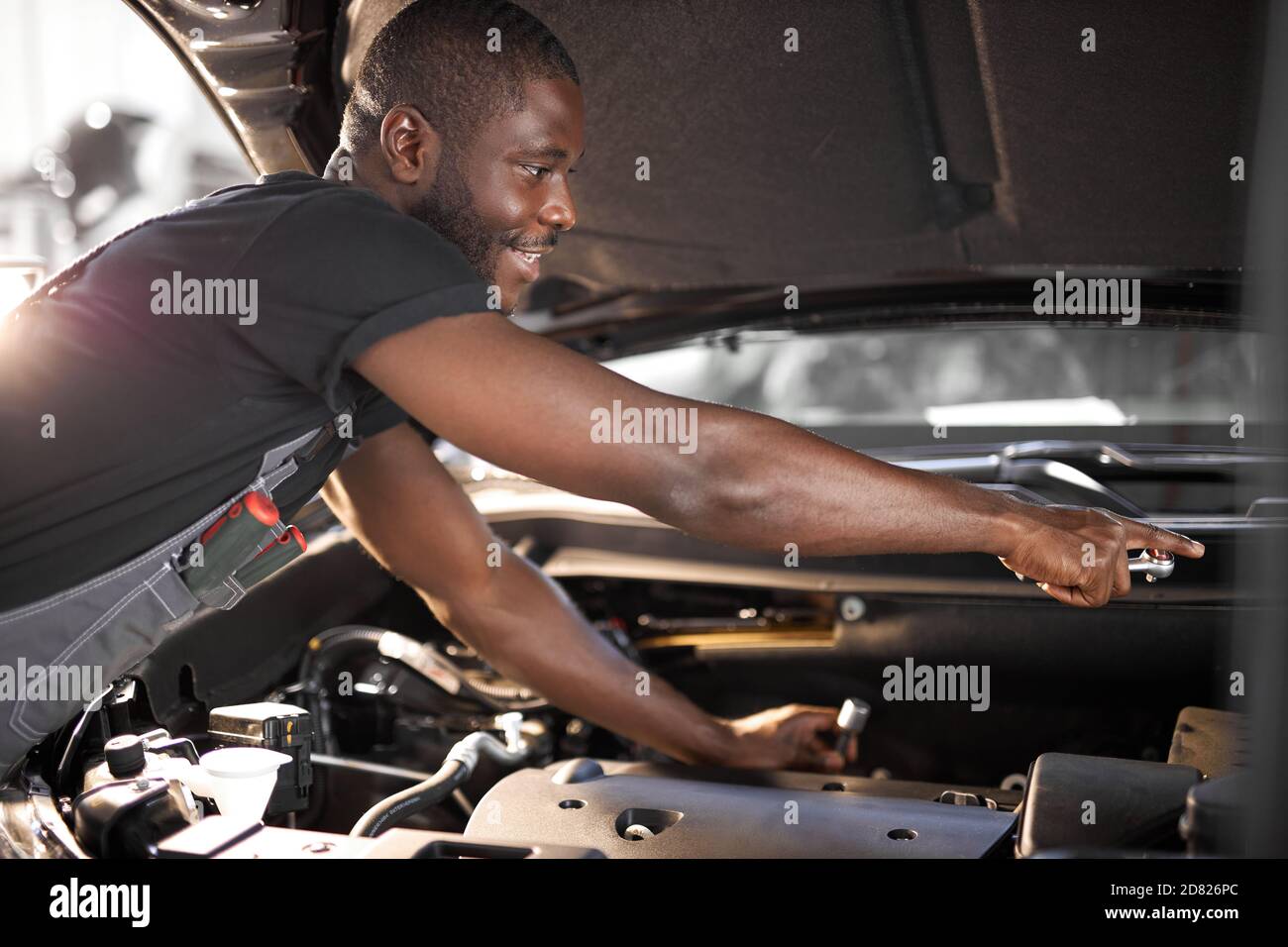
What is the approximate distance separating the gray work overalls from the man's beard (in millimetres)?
300

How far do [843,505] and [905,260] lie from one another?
1.05 meters

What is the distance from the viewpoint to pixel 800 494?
107cm

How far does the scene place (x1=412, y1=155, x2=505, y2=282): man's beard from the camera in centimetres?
126

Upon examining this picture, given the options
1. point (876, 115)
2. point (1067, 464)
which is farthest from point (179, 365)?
point (1067, 464)

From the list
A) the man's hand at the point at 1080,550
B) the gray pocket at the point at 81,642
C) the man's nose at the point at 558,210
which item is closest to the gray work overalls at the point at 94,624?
the gray pocket at the point at 81,642

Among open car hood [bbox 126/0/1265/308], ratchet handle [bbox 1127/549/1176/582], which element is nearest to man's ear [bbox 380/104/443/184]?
open car hood [bbox 126/0/1265/308]

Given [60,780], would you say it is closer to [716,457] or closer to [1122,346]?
[716,457]

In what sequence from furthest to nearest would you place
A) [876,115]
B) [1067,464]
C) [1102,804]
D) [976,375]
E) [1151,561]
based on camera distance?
[976,375], [1067,464], [876,115], [1151,561], [1102,804]

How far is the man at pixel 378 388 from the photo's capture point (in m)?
1.03

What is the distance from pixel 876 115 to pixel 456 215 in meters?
0.66

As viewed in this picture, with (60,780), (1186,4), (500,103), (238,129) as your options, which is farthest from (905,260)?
(60,780)

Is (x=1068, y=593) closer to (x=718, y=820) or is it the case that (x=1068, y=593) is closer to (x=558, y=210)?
(x=718, y=820)

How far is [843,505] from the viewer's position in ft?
3.53

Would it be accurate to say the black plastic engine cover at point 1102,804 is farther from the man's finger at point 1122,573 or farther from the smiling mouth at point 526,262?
the smiling mouth at point 526,262
